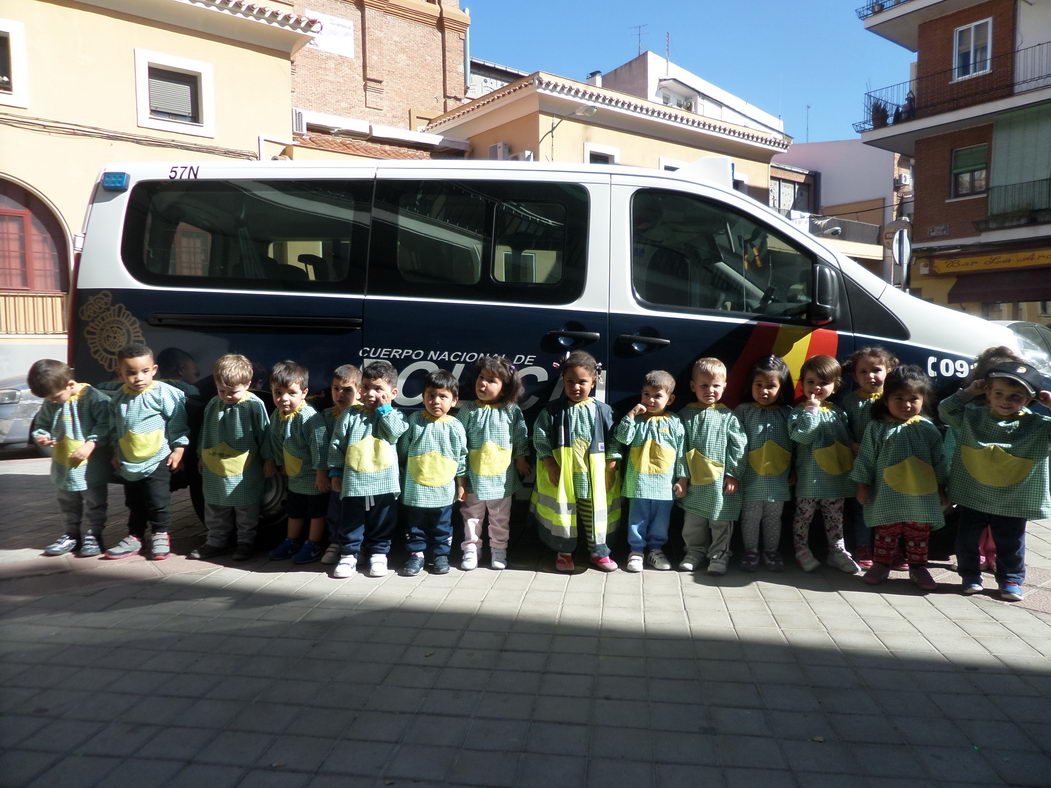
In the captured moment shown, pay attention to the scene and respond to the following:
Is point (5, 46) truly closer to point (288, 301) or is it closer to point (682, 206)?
point (288, 301)

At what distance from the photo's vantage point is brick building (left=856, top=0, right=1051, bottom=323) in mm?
18484

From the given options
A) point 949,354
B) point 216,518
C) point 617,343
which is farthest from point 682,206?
point 216,518

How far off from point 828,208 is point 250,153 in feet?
86.9

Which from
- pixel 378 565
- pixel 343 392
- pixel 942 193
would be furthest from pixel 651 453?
pixel 942 193

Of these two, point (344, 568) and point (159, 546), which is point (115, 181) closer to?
point (159, 546)

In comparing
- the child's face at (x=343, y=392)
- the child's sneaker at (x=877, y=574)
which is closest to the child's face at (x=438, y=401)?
the child's face at (x=343, y=392)

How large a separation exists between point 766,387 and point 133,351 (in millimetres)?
3666

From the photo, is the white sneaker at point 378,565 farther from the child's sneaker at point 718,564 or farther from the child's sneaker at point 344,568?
the child's sneaker at point 718,564

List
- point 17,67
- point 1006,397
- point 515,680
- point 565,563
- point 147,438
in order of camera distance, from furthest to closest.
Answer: point 17,67
point 147,438
point 565,563
point 1006,397
point 515,680

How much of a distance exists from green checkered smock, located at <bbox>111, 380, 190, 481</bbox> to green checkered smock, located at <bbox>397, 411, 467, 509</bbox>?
1.43 m

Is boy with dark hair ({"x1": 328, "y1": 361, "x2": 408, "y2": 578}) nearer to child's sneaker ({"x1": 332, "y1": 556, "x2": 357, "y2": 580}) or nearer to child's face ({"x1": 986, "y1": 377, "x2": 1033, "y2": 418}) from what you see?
child's sneaker ({"x1": 332, "y1": 556, "x2": 357, "y2": 580})

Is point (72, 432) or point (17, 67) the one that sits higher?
point (17, 67)

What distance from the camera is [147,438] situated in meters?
4.45

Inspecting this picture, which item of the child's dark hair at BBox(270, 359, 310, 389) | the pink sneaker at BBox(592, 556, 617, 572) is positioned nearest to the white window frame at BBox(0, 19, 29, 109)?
the child's dark hair at BBox(270, 359, 310, 389)
